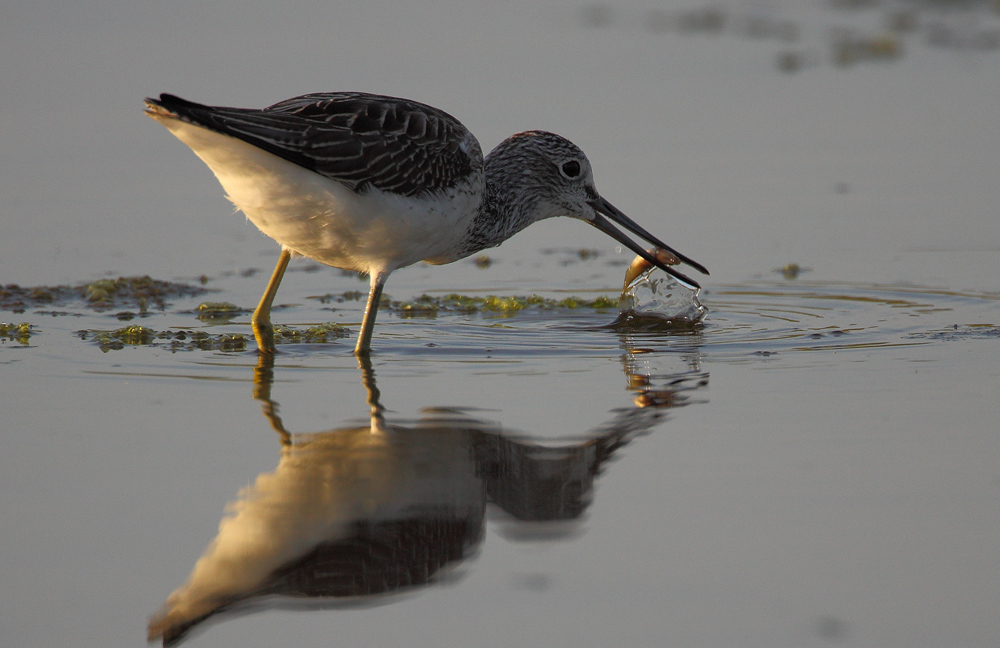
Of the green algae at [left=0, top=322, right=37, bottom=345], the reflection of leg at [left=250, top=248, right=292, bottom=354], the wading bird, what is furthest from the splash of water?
the green algae at [left=0, top=322, right=37, bottom=345]

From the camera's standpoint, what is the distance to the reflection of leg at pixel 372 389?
585 centimetres

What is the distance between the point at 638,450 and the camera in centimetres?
548

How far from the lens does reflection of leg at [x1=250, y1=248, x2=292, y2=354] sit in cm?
734

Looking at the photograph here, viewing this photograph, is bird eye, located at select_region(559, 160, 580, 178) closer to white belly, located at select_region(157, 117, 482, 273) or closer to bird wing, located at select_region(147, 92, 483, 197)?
bird wing, located at select_region(147, 92, 483, 197)

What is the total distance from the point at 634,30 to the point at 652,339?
31.2 feet

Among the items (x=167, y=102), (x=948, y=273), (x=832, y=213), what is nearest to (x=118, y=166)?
(x=167, y=102)

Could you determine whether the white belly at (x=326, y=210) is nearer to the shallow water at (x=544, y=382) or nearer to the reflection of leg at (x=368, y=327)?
the reflection of leg at (x=368, y=327)

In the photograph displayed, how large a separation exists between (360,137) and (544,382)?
168 cm

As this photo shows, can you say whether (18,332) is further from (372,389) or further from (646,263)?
(646,263)

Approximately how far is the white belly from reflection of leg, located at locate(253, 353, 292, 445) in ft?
2.29

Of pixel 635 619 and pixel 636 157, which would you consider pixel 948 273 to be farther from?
pixel 635 619

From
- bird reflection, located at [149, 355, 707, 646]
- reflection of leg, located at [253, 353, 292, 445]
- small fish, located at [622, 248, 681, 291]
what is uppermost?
small fish, located at [622, 248, 681, 291]

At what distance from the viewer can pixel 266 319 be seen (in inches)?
297

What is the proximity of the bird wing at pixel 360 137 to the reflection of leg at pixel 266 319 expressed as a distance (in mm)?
1054
